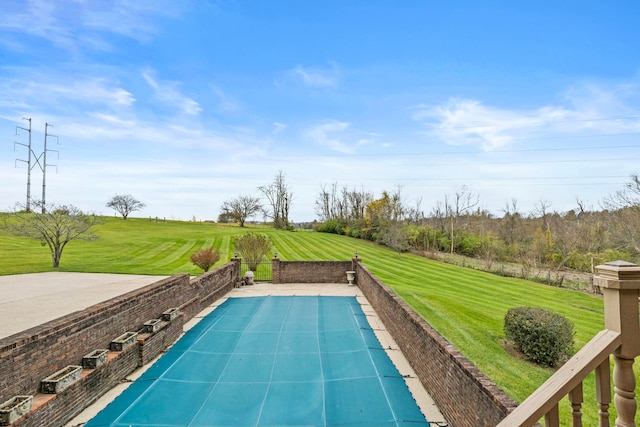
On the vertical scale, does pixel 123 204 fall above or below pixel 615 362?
above

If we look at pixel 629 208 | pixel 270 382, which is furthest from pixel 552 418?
pixel 629 208

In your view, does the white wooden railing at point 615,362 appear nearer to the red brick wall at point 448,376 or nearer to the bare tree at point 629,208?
the red brick wall at point 448,376

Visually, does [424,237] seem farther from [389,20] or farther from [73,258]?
[73,258]

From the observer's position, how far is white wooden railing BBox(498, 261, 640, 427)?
5.07 feet

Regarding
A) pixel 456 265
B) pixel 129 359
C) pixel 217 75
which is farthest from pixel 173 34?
pixel 456 265

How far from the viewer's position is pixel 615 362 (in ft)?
5.04

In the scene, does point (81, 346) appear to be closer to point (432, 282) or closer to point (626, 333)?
point (626, 333)

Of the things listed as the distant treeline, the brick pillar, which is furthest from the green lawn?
the brick pillar

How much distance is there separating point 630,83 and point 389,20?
38.1 feet

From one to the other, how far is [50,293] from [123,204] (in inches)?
2095

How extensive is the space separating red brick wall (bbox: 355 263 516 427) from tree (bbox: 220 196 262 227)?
53.3m

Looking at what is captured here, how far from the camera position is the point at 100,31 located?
12492 mm

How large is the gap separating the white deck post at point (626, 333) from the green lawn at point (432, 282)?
5048 millimetres

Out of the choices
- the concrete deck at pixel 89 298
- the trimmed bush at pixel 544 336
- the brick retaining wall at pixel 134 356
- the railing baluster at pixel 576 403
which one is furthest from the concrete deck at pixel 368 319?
the railing baluster at pixel 576 403
